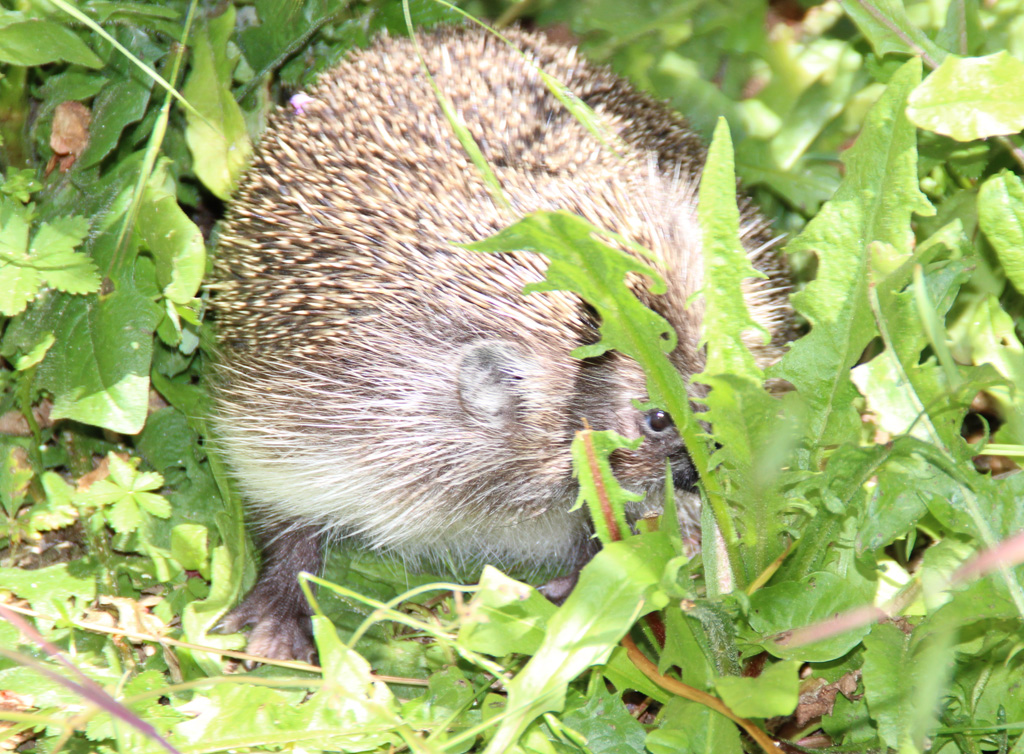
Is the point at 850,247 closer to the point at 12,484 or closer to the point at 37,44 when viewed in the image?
the point at 37,44

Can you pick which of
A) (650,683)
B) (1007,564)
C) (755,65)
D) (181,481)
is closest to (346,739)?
(650,683)

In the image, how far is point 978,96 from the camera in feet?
9.77

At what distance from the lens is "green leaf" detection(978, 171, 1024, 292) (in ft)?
9.95

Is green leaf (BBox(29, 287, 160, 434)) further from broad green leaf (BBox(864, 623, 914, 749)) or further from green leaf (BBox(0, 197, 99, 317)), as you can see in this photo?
broad green leaf (BBox(864, 623, 914, 749))

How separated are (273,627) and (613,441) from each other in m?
1.78

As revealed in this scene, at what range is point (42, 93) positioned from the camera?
4016 millimetres

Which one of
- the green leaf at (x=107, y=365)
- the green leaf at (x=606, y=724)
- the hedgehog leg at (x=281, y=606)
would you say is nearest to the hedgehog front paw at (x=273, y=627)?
the hedgehog leg at (x=281, y=606)

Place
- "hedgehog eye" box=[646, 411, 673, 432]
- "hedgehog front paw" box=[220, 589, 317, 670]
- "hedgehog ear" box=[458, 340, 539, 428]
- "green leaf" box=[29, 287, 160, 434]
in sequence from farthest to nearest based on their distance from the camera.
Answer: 1. "hedgehog front paw" box=[220, 589, 317, 670]
2. "green leaf" box=[29, 287, 160, 434]
3. "hedgehog ear" box=[458, 340, 539, 428]
4. "hedgehog eye" box=[646, 411, 673, 432]

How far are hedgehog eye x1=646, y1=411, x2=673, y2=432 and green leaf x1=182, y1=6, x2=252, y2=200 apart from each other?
1985 mm

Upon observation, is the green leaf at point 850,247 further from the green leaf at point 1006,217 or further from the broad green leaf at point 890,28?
the broad green leaf at point 890,28

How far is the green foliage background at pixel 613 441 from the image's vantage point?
259 centimetres

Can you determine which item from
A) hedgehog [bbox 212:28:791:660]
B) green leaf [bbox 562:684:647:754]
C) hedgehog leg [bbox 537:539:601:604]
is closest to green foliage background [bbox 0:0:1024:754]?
green leaf [bbox 562:684:647:754]

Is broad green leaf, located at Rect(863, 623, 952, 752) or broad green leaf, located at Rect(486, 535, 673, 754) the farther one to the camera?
broad green leaf, located at Rect(863, 623, 952, 752)

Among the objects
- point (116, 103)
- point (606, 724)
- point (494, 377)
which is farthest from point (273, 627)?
point (116, 103)
